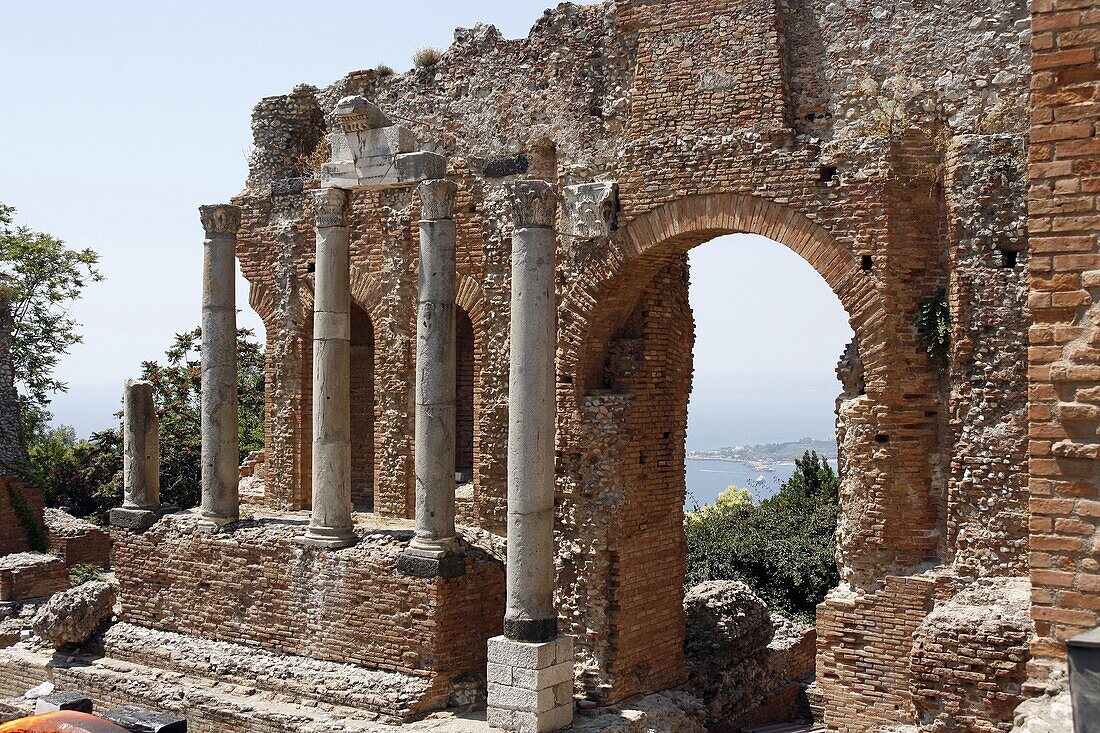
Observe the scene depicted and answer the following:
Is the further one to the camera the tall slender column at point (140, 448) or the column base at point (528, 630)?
the tall slender column at point (140, 448)

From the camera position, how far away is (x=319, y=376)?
44.6 feet

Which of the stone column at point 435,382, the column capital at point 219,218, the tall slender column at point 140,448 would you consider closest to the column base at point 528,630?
the stone column at point 435,382

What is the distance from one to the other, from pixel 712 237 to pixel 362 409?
7.20 m

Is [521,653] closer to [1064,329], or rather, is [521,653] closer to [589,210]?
[589,210]

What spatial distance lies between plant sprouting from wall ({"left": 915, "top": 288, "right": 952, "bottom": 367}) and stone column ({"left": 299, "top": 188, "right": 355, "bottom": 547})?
6.53 m

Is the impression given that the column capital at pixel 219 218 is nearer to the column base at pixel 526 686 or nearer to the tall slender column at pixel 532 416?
the tall slender column at pixel 532 416

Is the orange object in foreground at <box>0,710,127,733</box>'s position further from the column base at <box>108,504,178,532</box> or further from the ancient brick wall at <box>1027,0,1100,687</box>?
the ancient brick wall at <box>1027,0,1100,687</box>

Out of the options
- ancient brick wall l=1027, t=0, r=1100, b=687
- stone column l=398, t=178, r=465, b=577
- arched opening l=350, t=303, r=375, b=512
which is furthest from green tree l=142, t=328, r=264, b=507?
ancient brick wall l=1027, t=0, r=1100, b=687

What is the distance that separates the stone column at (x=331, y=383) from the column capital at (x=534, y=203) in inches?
118

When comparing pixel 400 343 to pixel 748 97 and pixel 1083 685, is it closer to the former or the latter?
pixel 748 97

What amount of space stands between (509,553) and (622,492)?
1773 millimetres

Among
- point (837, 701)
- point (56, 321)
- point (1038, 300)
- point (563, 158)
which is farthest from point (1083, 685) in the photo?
point (56, 321)

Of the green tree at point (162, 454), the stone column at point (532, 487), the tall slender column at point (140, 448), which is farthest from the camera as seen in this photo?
the green tree at point (162, 454)

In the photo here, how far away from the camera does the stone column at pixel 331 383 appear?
43.7ft
